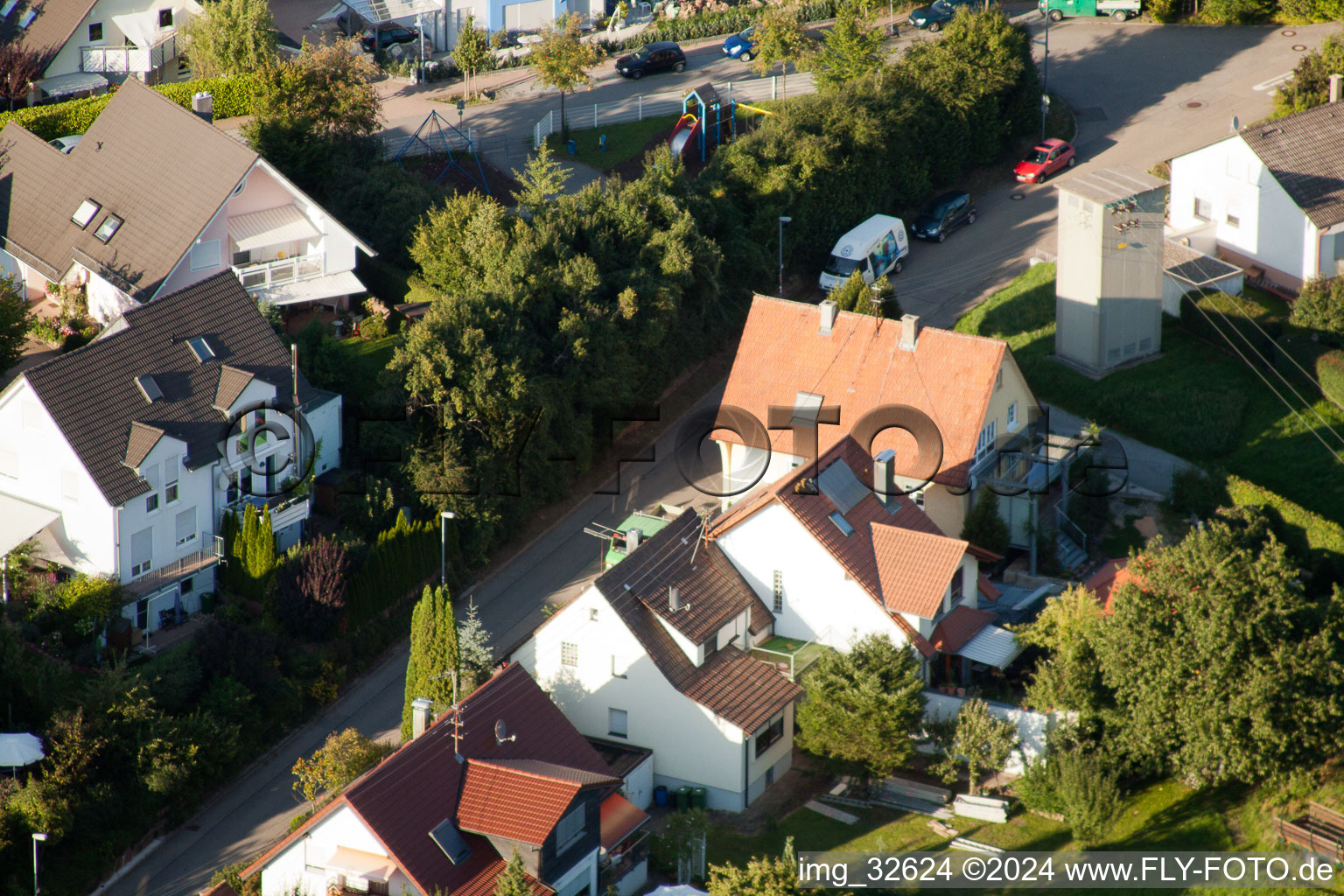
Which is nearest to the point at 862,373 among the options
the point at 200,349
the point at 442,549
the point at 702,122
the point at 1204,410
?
the point at 1204,410

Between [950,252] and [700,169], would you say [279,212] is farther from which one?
[950,252]

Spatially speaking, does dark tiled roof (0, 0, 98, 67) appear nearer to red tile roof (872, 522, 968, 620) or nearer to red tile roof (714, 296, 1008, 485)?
red tile roof (714, 296, 1008, 485)

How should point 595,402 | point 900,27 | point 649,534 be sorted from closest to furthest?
point 649,534
point 595,402
point 900,27

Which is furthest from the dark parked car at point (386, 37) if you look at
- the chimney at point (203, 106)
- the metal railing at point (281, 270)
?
the metal railing at point (281, 270)

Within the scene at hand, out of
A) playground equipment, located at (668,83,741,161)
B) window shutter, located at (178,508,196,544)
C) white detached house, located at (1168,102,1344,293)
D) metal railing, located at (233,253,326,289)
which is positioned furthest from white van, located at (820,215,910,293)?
window shutter, located at (178,508,196,544)

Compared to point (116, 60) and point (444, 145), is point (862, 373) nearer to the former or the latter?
point (444, 145)

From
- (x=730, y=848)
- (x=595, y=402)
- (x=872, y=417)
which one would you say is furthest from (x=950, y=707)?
(x=595, y=402)

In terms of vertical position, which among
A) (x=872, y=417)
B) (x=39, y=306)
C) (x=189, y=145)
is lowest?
(x=872, y=417)
